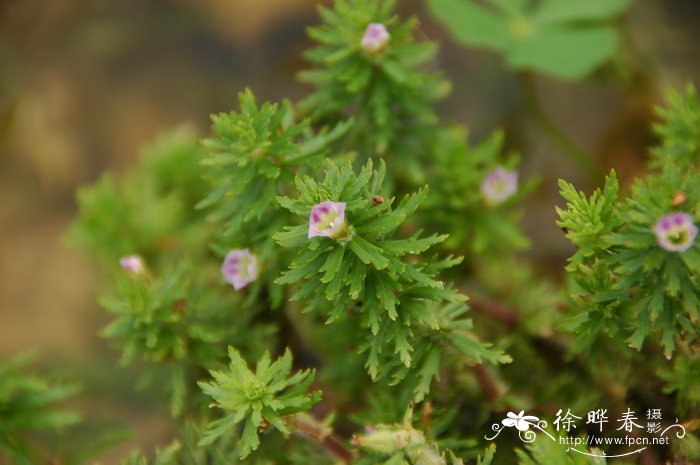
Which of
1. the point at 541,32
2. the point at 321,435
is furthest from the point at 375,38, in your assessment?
the point at 541,32

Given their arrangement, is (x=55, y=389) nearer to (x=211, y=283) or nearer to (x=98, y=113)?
(x=211, y=283)

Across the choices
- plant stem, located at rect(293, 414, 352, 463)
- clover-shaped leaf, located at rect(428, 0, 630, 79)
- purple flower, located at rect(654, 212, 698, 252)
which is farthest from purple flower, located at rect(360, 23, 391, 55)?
plant stem, located at rect(293, 414, 352, 463)

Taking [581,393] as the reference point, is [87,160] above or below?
above

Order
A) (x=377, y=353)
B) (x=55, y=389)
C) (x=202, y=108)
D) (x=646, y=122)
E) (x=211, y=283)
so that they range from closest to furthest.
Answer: (x=377, y=353) → (x=55, y=389) → (x=211, y=283) → (x=646, y=122) → (x=202, y=108)

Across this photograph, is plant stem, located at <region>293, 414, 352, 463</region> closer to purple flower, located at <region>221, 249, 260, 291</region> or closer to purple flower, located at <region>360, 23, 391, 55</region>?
purple flower, located at <region>221, 249, 260, 291</region>

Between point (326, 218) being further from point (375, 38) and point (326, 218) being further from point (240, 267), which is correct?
point (375, 38)

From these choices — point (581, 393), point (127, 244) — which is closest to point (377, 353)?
point (581, 393)
